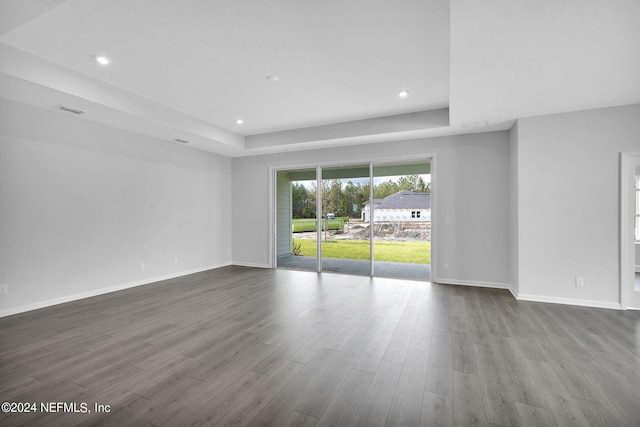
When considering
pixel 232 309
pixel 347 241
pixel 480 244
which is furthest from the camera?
pixel 347 241

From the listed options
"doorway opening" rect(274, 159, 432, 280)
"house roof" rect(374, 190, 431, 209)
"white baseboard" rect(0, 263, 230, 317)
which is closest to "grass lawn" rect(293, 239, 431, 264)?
"doorway opening" rect(274, 159, 432, 280)

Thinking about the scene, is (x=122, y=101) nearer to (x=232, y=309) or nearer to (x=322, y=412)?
(x=232, y=309)

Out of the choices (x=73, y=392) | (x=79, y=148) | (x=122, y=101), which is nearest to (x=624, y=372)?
(x=73, y=392)

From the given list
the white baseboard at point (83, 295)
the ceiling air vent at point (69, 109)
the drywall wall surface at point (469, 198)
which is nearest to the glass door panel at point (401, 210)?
the drywall wall surface at point (469, 198)

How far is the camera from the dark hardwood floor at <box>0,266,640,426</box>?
1826 millimetres

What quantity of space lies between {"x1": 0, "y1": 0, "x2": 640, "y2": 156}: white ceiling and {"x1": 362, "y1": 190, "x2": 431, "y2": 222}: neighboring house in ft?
4.88

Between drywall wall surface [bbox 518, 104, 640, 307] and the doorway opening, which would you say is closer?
drywall wall surface [bbox 518, 104, 640, 307]

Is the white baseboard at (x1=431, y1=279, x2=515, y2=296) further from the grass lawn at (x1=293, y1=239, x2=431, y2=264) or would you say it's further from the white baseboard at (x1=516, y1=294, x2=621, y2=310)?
the grass lawn at (x1=293, y1=239, x2=431, y2=264)

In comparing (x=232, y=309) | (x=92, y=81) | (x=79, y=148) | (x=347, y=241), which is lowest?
(x=232, y=309)

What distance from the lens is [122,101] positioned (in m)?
3.90

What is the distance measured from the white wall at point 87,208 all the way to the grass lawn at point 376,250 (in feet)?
8.15

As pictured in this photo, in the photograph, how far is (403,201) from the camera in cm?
588

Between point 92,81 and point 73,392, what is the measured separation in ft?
11.3

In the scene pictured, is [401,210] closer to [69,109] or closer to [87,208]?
[87,208]
